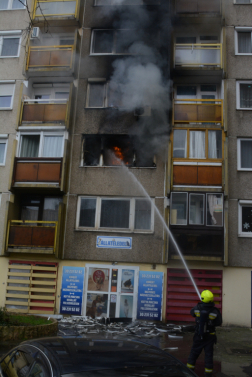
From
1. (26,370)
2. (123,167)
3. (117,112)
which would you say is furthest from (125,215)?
(26,370)

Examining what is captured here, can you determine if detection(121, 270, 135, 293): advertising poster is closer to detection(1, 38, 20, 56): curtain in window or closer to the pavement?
the pavement

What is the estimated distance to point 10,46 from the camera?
16.8 metres

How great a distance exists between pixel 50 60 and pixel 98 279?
927 centimetres

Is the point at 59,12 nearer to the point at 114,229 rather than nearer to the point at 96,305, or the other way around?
the point at 114,229

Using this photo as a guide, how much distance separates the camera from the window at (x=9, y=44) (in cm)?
1667

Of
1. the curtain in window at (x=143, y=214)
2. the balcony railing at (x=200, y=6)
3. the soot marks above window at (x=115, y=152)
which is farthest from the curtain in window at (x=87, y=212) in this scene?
the balcony railing at (x=200, y=6)

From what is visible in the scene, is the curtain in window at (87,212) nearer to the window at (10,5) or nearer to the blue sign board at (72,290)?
the blue sign board at (72,290)

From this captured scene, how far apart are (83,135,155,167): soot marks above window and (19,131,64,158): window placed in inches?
41.6

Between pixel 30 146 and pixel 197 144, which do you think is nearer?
pixel 197 144

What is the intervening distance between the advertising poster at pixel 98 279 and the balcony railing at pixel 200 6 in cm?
1115

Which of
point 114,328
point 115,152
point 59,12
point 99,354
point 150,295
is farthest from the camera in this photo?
point 59,12

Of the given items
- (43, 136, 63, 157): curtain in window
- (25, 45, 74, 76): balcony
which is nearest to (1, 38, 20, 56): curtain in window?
(25, 45, 74, 76): balcony

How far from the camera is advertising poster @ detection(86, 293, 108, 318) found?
13.3 m

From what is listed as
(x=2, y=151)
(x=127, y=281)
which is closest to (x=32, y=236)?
(x=127, y=281)
